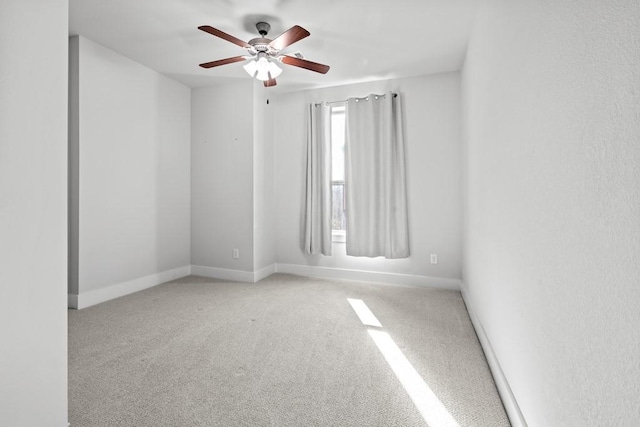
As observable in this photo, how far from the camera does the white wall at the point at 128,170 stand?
3.10 meters

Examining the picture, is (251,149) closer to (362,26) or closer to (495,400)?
(362,26)

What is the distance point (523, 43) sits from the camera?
136cm

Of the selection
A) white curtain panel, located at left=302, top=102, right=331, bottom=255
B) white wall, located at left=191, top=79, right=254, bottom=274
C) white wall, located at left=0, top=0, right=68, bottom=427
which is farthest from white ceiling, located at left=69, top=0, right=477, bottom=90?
white wall, located at left=0, top=0, right=68, bottom=427

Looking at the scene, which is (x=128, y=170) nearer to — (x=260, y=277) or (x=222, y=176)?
(x=222, y=176)

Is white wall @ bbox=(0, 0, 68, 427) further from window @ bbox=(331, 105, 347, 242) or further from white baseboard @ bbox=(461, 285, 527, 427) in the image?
window @ bbox=(331, 105, 347, 242)

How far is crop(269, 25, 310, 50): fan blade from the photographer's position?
225 cm

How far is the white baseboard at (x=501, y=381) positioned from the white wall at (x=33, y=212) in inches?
73.5

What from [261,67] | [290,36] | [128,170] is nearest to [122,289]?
[128,170]

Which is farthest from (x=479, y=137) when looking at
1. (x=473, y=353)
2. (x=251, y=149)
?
(x=251, y=149)

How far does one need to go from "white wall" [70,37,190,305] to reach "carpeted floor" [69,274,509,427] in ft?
1.61

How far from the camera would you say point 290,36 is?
239 centimetres

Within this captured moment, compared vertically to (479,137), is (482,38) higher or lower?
higher

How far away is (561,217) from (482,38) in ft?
6.25

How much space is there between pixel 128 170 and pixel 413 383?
11.2ft
